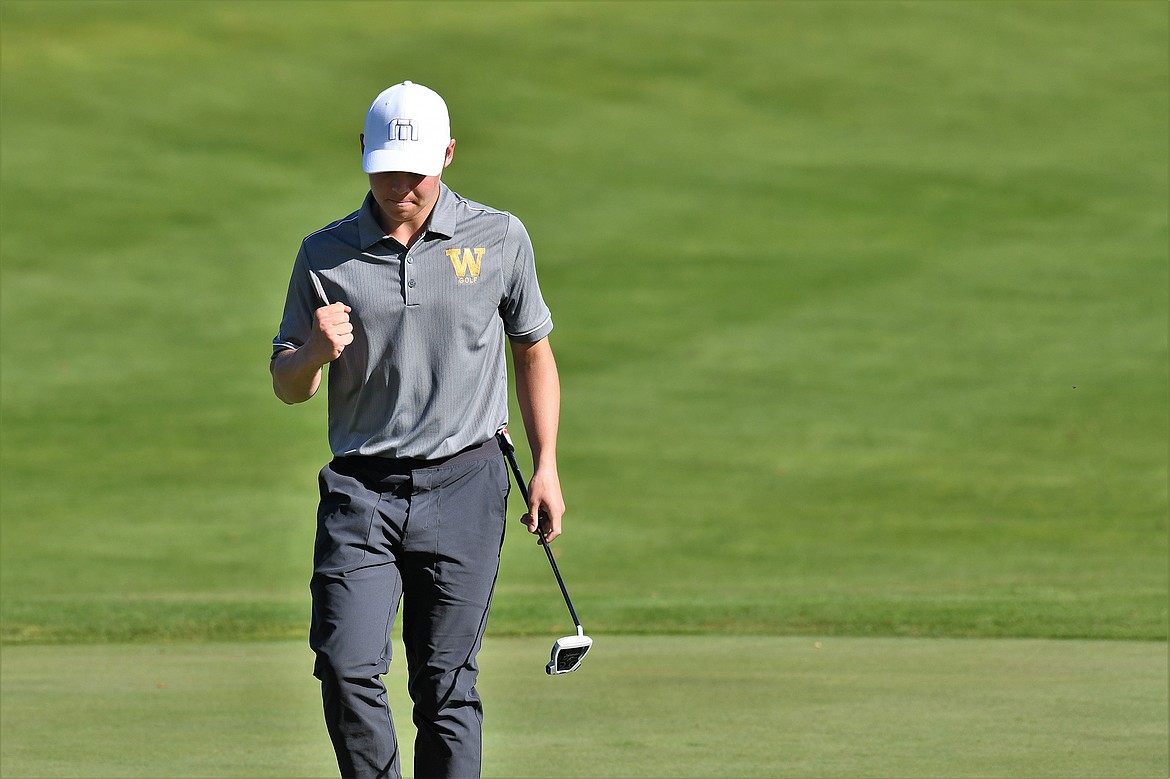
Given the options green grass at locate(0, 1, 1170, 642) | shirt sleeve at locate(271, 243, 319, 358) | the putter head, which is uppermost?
shirt sleeve at locate(271, 243, 319, 358)

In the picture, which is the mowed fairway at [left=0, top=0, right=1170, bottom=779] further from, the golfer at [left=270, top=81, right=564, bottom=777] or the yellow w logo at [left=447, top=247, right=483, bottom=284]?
the yellow w logo at [left=447, top=247, right=483, bottom=284]

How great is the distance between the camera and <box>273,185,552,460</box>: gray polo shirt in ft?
13.3

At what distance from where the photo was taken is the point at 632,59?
95.1ft

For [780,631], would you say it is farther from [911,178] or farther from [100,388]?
[911,178]

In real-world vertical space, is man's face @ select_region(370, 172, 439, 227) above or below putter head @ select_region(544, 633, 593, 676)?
above

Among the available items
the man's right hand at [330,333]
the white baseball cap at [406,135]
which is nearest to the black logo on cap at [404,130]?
the white baseball cap at [406,135]

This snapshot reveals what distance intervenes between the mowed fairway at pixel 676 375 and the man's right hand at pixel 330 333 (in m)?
1.86

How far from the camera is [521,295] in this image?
13.9 ft

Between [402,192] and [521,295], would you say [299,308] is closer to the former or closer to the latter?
[402,192]

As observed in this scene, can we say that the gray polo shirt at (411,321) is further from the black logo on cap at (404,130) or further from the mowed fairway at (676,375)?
the mowed fairway at (676,375)

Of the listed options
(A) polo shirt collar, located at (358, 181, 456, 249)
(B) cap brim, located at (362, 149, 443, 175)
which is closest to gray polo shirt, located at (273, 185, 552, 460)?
(A) polo shirt collar, located at (358, 181, 456, 249)

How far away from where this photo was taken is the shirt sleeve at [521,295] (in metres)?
4.21

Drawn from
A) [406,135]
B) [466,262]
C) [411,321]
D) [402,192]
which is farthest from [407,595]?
[406,135]

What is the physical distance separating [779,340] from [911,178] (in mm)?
6625
